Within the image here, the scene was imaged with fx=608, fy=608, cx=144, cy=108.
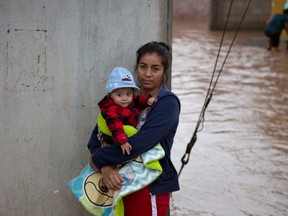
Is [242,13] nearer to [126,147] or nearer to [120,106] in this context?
[120,106]

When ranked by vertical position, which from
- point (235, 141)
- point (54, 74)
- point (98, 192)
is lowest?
point (235, 141)

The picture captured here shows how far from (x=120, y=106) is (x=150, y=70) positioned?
0.25 meters

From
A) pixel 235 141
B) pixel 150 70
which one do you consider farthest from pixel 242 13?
pixel 150 70

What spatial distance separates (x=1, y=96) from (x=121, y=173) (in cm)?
97

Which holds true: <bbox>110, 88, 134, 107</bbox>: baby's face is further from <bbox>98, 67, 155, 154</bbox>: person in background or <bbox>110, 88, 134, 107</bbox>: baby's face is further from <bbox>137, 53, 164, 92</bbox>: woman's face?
<bbox>137, 53, 164, 92</bbox>: woman's face

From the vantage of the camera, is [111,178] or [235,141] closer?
[111,178]

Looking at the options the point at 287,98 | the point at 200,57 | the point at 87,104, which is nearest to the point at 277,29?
the point at 200,57

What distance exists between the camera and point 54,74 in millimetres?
3477

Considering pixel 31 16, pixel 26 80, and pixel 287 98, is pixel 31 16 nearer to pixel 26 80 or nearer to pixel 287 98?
pixel 26 80

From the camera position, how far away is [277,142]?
683 centimetres

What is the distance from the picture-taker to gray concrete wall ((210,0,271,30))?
68.4ft

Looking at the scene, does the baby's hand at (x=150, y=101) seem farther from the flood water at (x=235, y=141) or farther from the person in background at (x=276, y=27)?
the person in background at (x=276, y=27)

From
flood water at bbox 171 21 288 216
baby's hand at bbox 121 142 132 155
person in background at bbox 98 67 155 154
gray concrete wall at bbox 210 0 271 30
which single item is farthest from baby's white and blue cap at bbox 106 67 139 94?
gray concrete wall at bbox 210 0 271 30

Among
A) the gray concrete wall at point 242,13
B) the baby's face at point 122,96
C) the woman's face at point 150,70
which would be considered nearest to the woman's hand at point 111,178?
the baby's face at point 122,96
